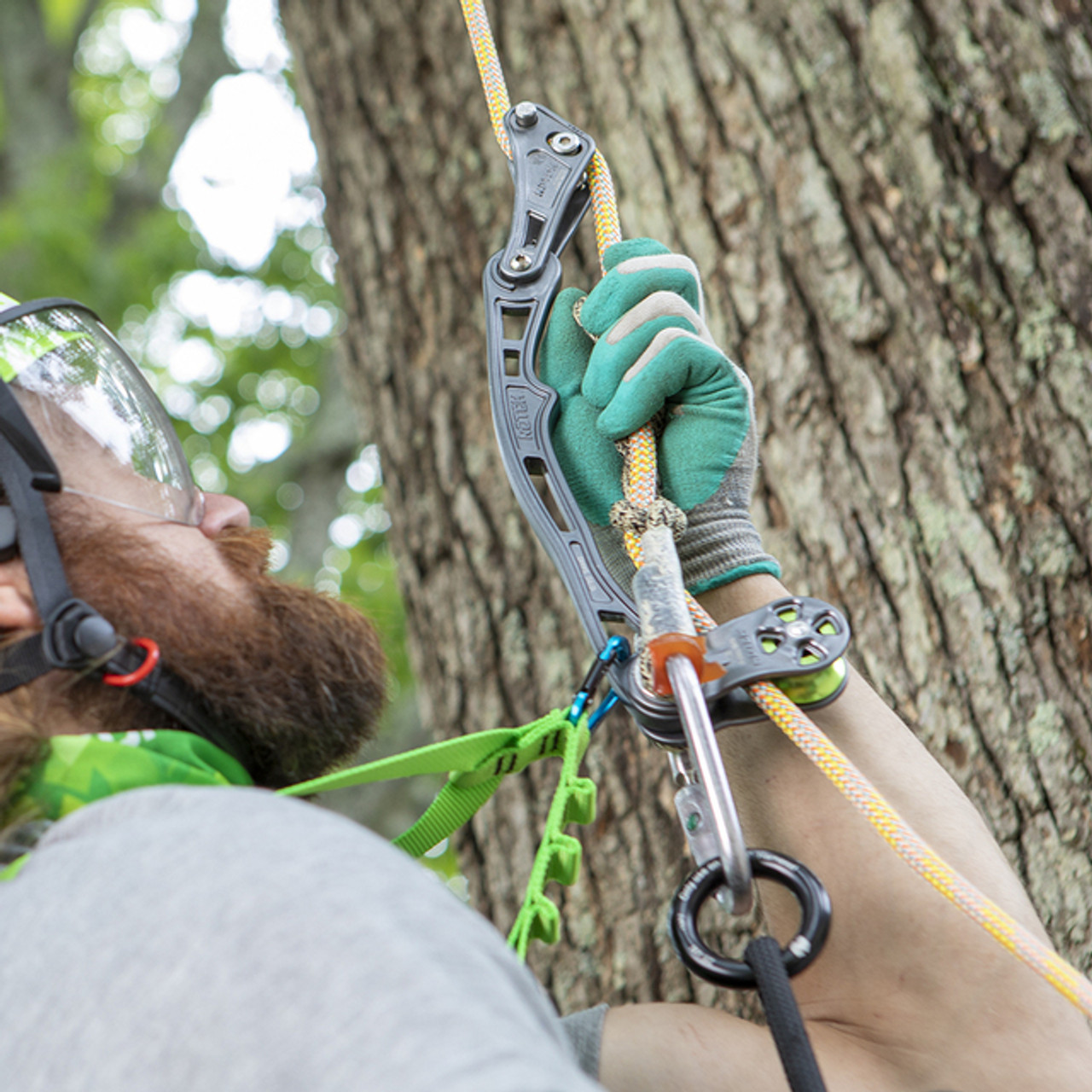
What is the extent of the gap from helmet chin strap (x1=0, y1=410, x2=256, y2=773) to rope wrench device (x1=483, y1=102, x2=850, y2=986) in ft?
1.74

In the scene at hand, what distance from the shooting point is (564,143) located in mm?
1670

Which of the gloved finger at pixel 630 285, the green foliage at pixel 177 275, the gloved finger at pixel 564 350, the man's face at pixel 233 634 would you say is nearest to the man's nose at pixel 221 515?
the man's face at pixel 233 634

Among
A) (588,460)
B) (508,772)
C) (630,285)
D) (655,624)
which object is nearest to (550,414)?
(588,460)

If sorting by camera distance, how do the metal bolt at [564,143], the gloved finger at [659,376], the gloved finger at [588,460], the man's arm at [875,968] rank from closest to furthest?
the man's arm at [875,968] → the gloved finger at [659,376] → the gloved finger at [588,460] → the metal bolt at [564,143]

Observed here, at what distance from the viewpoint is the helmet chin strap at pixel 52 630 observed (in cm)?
130

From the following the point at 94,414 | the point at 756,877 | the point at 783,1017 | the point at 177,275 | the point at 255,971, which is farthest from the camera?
the point at 177,275

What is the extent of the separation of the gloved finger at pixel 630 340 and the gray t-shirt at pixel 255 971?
0.73 meters

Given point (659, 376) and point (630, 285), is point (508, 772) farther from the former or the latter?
point (630, 285)

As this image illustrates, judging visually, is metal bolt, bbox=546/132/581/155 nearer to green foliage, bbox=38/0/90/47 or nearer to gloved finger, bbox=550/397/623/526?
gloved finger, bbox=550/397/623/526

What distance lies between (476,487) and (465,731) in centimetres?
57

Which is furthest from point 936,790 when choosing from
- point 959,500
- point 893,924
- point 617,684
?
point 959,500

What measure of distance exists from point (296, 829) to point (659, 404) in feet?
2.54

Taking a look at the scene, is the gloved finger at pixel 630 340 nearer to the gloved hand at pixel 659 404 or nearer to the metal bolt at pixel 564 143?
the gloved hand at pixel 659 404

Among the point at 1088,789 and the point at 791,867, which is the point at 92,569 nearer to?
the point at 791,867
